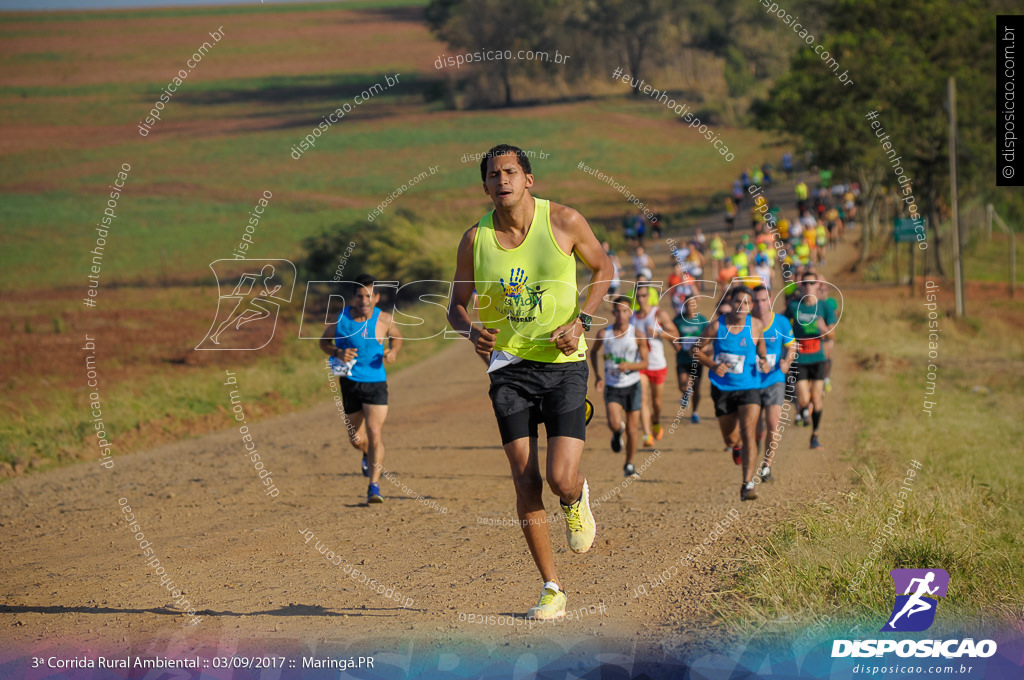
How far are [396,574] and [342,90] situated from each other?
58.5 meters

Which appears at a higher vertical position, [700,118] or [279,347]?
[700,118]

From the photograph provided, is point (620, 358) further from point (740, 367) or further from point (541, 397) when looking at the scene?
point (541, 397)

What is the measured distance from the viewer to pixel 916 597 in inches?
237

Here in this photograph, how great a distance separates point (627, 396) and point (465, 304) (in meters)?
5.45

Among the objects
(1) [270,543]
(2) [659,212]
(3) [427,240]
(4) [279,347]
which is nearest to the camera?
(1) [270,543]

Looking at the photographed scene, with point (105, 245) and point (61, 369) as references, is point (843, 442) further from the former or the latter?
point (105, 245)

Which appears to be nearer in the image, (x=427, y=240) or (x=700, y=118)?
(x=427, y=240)

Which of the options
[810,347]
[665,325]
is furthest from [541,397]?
[810,347]

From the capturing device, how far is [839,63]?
34.2 metres

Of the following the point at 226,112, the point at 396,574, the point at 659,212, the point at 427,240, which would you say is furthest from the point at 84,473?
the point at 226,112

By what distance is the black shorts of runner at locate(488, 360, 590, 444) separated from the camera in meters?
5.38

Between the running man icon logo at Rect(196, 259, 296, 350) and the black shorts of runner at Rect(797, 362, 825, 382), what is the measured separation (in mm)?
13887

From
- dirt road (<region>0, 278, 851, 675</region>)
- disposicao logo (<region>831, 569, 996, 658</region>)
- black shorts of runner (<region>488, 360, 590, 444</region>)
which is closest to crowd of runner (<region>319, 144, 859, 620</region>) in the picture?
black shorts of runner (<region>488, 360, 590, 444</region>)

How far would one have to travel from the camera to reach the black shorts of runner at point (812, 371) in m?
11.8
